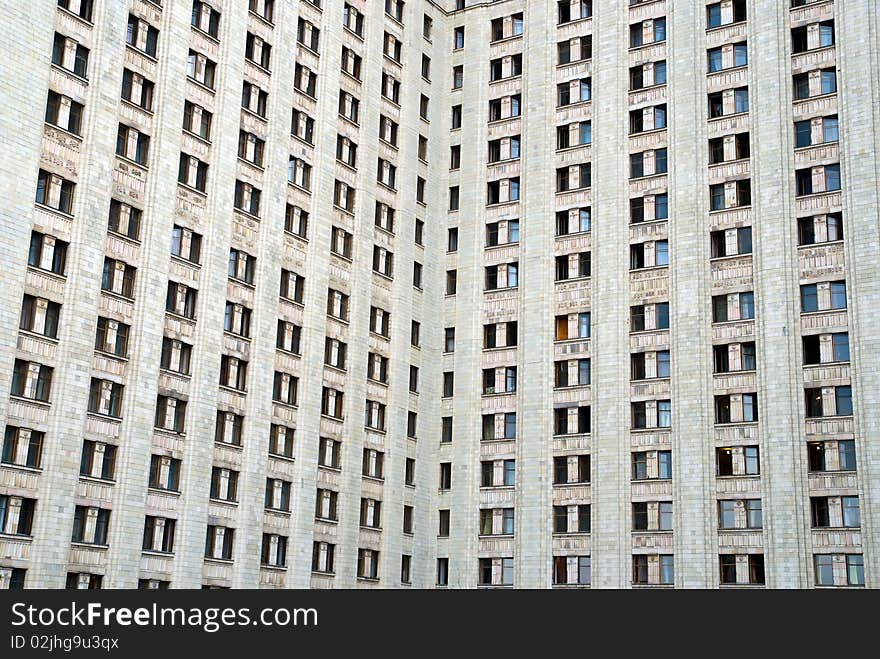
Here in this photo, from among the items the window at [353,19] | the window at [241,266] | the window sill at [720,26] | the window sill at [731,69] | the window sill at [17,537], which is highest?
the window at [353,19]

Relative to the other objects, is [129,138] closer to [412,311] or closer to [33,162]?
[33,162]

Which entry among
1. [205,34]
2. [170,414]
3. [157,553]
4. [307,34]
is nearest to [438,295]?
[307,34]

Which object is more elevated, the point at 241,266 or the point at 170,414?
the point at 241,266

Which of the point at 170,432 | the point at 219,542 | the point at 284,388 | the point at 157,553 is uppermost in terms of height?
the point at 284,388

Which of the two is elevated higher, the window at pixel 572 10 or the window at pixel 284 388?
the window at pixel 572 10

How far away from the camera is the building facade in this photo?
55906mm

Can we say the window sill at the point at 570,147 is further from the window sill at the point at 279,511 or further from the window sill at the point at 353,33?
the window sill at the point at 279,511

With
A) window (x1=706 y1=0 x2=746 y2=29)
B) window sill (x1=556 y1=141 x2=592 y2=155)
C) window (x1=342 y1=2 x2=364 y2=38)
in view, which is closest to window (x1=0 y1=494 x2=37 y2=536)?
window (x1=342 y1=2 x2=364 y2=38)

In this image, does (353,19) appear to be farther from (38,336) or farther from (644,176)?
(38,336)

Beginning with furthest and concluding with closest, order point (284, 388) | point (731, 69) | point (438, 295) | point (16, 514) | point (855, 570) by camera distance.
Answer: point (438, 295) → point (731, 69) → point (284, 388) → point (855, 570) → point (16, 514)

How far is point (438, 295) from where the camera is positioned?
77.4 m

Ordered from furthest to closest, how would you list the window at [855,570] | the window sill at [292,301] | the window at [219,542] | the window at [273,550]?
the window sill at [292,301], the window at [273,550], the window at [855,570], the window at [219,542]

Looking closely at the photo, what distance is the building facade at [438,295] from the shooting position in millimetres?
55906

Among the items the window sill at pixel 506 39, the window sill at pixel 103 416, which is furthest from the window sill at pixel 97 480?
the window sill at pixel 506 39
